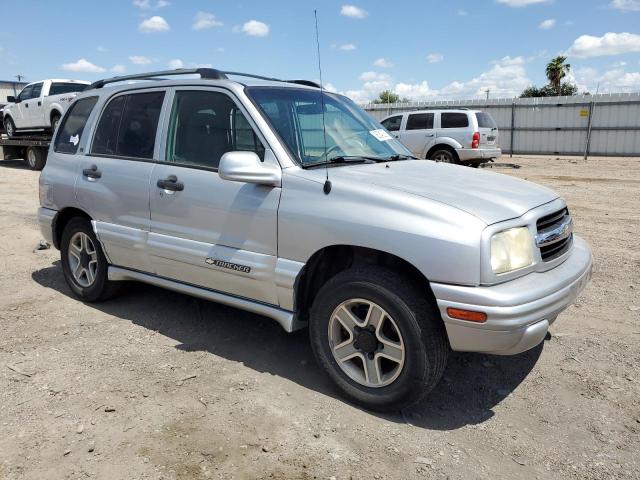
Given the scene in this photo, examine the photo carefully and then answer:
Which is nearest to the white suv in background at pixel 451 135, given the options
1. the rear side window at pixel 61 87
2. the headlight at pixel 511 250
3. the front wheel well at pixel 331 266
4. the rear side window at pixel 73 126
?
the rear side window at pixel 61 87

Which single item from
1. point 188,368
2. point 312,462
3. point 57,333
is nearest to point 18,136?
point 57,333

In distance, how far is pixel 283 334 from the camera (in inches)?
173

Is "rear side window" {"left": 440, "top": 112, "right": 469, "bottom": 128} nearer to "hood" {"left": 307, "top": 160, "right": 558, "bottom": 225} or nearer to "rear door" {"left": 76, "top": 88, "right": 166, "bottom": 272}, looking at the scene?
"hood" {"left": 307, "top": 160, "right": 558, "bottom": 225}

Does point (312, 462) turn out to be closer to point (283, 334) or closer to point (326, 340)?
point (326, 340)

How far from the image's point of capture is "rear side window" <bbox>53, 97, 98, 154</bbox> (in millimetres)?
4965

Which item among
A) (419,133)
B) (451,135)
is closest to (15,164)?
(419,133)

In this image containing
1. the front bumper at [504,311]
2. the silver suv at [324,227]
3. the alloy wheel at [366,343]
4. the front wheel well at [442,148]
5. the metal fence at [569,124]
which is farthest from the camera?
the metal fence at [569,124]

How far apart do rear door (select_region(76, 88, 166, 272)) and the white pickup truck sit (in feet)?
39.4

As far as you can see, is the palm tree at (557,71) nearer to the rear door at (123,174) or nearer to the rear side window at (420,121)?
the rear side window at (420,121)

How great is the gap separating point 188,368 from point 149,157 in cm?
165

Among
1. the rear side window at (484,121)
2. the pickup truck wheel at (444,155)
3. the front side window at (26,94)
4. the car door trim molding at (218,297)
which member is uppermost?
the front side window at (26,94)

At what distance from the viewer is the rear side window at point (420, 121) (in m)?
15.7

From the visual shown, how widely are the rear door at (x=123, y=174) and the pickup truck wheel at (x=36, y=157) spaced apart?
14.3 metres

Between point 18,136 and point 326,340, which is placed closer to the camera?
point 326,340
